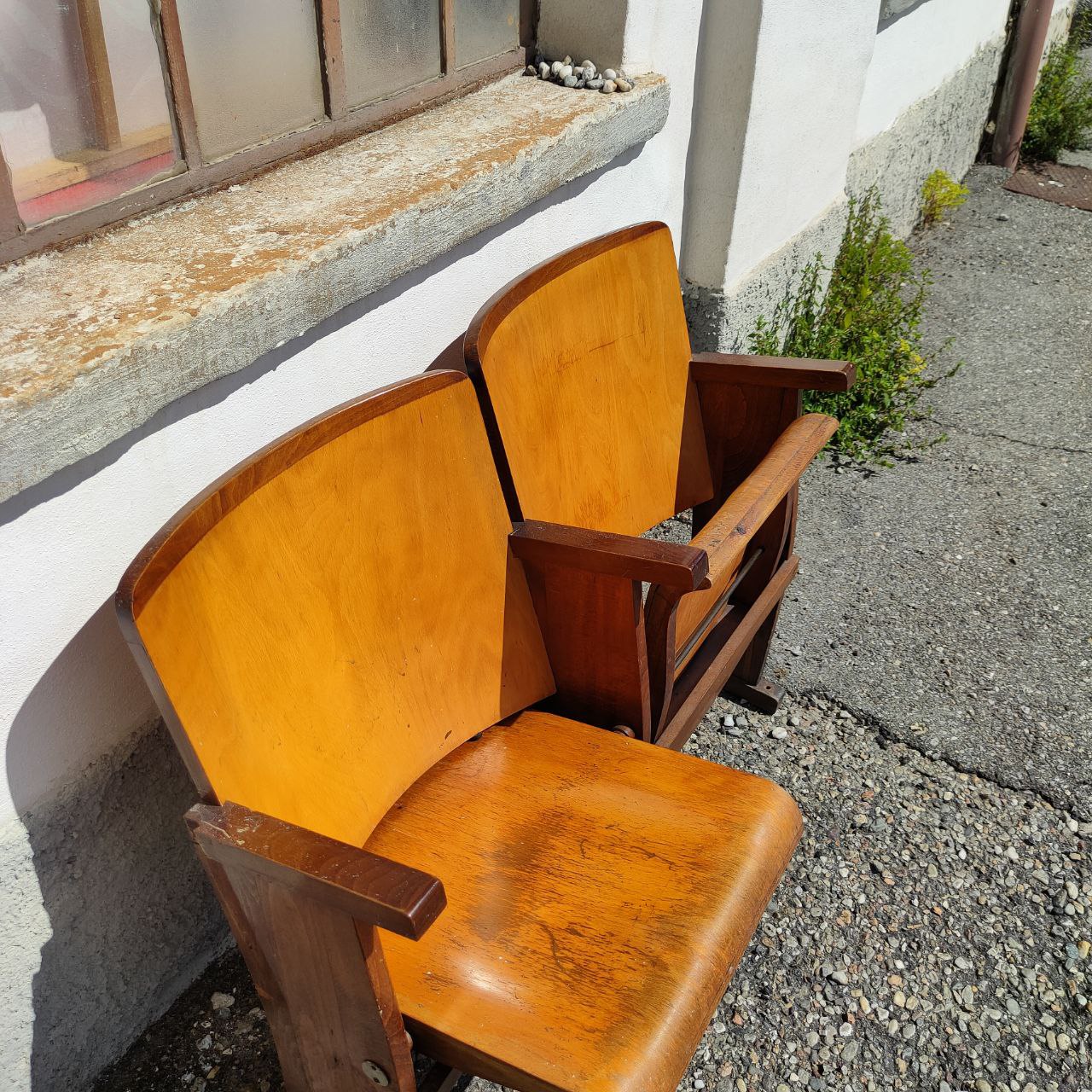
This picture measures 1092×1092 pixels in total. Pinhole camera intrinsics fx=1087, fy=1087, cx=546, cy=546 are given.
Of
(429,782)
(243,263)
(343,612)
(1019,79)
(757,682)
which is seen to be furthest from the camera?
(1019,79)

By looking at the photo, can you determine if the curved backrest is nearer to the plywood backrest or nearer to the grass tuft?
the plywood backrest

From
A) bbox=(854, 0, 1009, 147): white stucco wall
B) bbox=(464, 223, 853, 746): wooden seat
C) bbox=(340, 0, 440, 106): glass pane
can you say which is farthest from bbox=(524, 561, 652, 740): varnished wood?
bbox=(854, 0, 1009, 147): white stucco wall

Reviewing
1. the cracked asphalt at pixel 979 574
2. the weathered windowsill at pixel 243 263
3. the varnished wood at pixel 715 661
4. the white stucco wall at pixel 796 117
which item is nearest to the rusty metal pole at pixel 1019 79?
the cracked asphalt at pixel 979 574

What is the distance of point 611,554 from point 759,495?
1.07ft

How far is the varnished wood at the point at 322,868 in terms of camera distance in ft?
3.65

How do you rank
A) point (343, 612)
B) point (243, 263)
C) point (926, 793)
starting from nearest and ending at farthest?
point (343, 612) → point (243, 263) → point (926, 793)

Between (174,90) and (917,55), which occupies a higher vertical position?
(174,90)

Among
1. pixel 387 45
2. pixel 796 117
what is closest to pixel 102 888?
pixel 387 45

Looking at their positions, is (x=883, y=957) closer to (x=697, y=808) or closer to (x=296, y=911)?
(x=697, y=808)

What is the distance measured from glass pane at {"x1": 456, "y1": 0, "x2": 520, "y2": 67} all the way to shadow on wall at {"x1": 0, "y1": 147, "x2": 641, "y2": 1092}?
759 mm

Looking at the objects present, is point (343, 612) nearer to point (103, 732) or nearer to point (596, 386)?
point (103, 732)

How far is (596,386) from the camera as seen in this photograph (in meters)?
2.02

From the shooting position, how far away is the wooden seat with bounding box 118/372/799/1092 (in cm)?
127

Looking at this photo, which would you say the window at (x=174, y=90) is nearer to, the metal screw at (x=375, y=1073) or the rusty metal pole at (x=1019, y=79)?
the metal screw at (x=375, y=1073)
